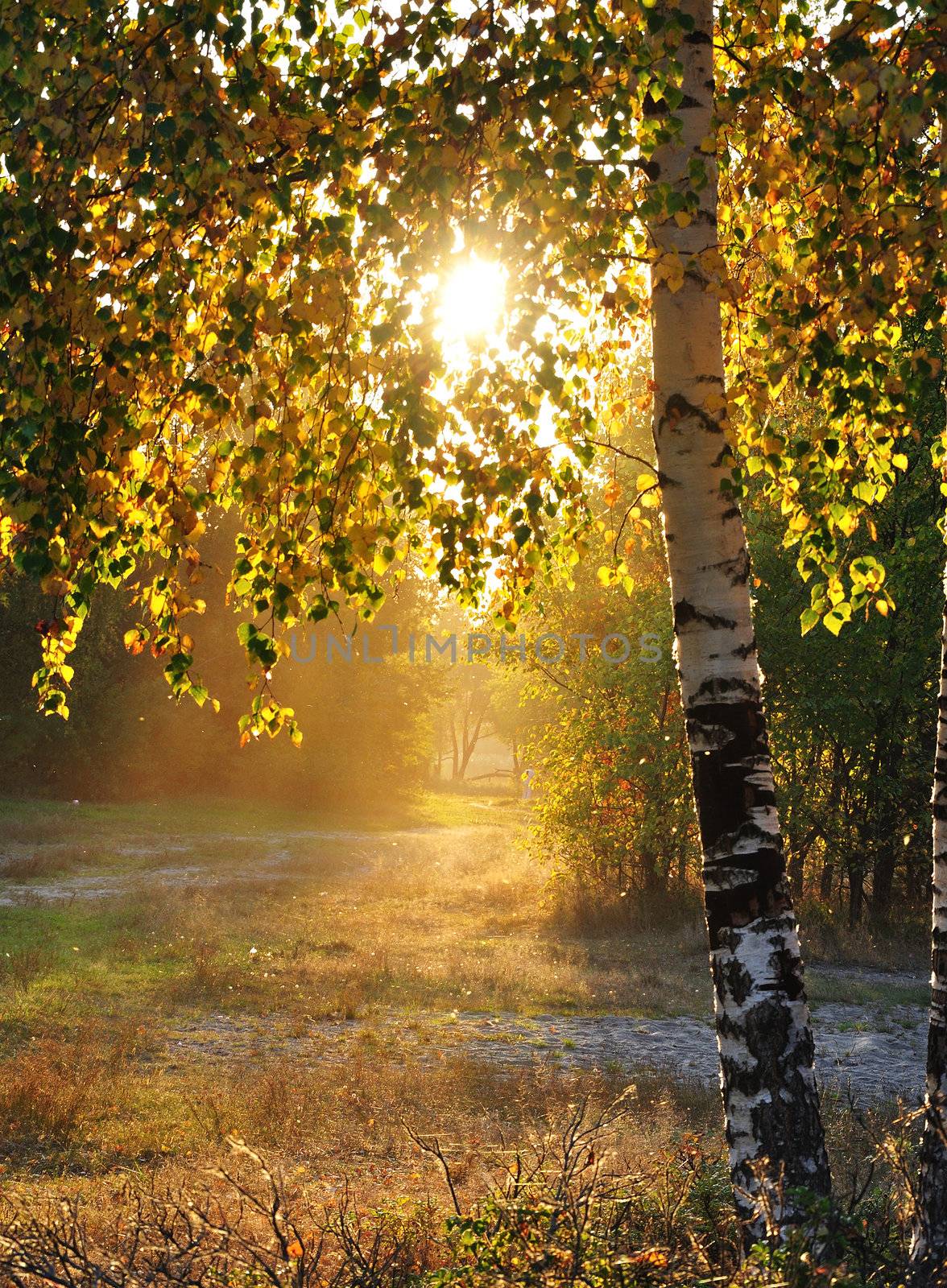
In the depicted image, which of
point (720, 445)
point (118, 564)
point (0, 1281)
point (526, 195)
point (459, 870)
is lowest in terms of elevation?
point (459, 870)

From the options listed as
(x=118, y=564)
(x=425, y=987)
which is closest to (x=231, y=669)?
(x=425, y=987)

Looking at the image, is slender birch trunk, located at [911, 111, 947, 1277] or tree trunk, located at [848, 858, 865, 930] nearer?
slender birch trunk, located at [911, 111, 947, 1277]

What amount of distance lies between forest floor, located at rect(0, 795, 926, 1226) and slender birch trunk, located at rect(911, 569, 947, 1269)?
8.41 ft

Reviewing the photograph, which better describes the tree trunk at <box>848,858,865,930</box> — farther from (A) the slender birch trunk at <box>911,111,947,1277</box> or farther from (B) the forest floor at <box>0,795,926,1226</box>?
(A) the slender birch trunk at <box>911,111,947,1277</box>

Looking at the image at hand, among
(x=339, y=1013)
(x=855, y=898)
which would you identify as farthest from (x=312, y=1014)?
(x=855, y=898)

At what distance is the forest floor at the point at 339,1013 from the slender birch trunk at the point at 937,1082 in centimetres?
256

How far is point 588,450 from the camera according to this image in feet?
17.3

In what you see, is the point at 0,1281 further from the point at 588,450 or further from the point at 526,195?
the point at 526,195

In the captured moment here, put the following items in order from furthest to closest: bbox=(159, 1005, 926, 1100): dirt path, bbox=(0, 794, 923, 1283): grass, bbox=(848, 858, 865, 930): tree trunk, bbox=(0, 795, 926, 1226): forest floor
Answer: bbox=(848, 858, 865, 930): tree trunk
bbox=(159, 1005, 926, 1100): dirt path
bbox=(0, 795, 926, 1226): forest floor
bbox=(0, 794, 923, 1283): grass

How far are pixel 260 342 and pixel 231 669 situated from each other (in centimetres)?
3843

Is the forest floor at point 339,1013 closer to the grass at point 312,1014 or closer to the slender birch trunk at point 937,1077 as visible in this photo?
the grass at point 312,1014

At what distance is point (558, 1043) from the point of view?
1241cm

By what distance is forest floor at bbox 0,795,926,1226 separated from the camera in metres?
8.66

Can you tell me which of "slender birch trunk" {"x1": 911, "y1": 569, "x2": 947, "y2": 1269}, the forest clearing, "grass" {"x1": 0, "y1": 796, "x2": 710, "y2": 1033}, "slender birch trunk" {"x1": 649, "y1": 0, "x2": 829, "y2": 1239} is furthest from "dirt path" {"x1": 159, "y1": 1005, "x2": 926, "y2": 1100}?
"slender birch trunk" {"x1": 649, "y1": 0, "x2": 829, "y2": 1239}
